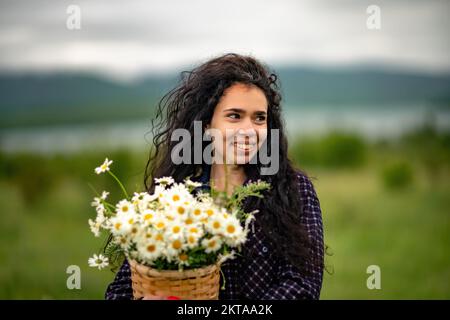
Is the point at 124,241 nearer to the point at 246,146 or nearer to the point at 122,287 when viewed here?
the point at 122,287

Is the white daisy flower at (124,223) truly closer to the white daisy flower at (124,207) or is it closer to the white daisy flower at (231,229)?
the white daisy flower at (124,207)

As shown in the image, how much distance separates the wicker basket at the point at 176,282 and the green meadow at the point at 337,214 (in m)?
3.22

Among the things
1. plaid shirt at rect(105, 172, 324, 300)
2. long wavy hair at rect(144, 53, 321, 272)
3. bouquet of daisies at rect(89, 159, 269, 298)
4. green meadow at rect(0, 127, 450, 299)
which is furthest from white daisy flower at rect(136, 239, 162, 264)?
green meadow at rect(0, 127, 450, 299)

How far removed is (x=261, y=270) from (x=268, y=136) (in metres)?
0.80

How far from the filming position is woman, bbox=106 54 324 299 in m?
2.75

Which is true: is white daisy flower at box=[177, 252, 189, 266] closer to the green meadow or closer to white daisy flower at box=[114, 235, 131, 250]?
white daisy flower at box=[114, 235, 131, 250]

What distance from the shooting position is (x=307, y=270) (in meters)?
2.71

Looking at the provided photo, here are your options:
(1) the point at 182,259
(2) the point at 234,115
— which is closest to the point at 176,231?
(1) the point at 182,259

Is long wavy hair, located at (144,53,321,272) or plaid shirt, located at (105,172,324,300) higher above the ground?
long wavy hair, located at (144,53,321,272)

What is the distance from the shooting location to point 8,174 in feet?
49.0

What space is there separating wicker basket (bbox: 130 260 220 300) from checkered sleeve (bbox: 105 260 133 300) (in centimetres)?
53

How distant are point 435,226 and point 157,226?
10.6m

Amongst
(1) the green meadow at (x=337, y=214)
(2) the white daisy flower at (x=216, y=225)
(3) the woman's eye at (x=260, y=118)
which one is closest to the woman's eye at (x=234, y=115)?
(3) the woman's eye at (x=260, y=118)

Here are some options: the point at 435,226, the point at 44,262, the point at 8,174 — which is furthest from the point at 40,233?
the point at 435,226
